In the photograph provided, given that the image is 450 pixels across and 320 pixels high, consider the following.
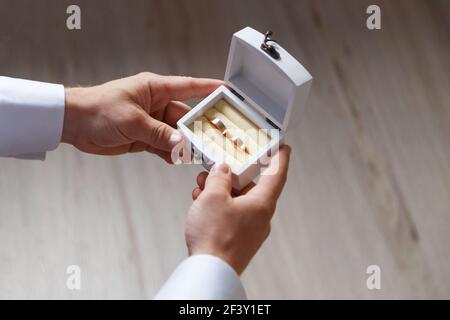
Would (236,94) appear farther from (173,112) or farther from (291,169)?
(291,169)

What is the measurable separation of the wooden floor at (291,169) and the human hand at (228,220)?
0.42 m

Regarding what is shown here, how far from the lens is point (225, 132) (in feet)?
2.83

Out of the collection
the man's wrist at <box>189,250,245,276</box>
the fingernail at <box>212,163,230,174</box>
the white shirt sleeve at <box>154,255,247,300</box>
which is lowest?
the white shirt sleeve at <box>154,255,247,300</box>

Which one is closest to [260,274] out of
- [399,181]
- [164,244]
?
[164,244]

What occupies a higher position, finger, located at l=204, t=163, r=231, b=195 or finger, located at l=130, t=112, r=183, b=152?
finger, located at l=130, t=112, r=183, b=152

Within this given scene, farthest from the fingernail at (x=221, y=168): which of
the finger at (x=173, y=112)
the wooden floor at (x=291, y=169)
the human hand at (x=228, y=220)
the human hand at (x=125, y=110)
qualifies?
the wooden floor at (x=291, y=169)

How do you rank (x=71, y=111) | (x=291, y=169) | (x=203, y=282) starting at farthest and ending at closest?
(x=291, y=169)
(x=71, y=111)
(x=203, y=282)

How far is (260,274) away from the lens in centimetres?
116

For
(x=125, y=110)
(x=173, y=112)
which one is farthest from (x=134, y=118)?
(x=173, y=112)

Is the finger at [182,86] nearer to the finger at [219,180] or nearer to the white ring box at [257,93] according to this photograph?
the white ring box at [257,93]

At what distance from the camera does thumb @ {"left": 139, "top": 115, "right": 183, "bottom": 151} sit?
2.85 ft

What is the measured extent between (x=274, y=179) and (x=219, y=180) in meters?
0.08

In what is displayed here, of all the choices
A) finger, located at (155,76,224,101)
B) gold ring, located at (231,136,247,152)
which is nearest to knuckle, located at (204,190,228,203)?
gold ring, located at (231,136,247,152)

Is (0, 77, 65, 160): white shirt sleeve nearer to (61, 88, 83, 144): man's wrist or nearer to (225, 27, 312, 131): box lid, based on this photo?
(61, 88, 83, 144): man's wrist
